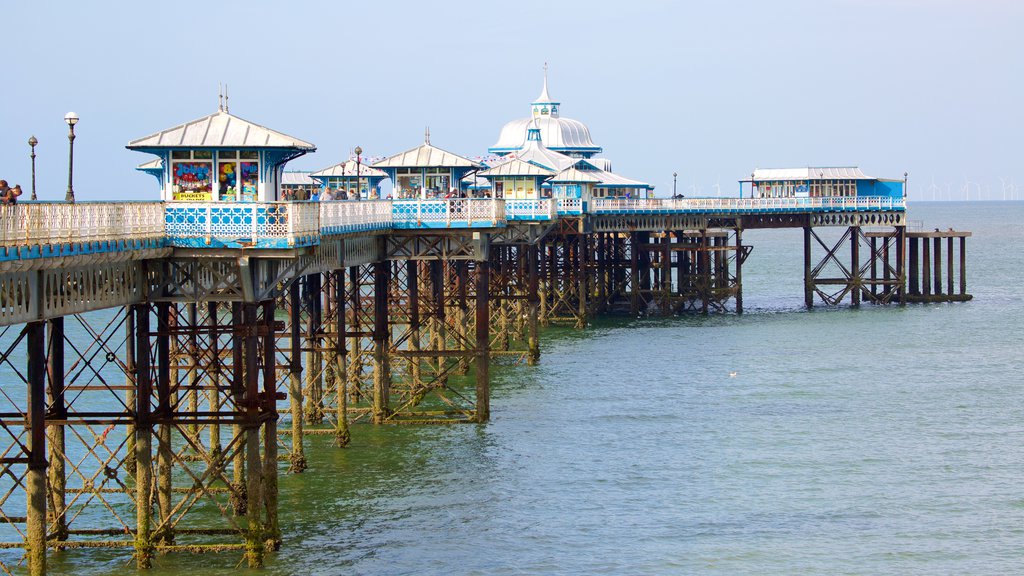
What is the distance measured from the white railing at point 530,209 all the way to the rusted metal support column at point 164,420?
27474 millimetres

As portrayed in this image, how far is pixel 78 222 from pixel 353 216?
1244 centimetres

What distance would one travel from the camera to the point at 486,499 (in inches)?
1345

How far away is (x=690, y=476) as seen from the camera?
3678cm

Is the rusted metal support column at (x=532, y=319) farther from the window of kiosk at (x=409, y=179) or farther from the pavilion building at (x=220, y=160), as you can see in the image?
the pavilion building at (x=220, y=160)

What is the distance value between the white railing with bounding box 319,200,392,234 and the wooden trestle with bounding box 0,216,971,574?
1.78 feet

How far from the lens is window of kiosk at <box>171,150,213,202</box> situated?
28750mm

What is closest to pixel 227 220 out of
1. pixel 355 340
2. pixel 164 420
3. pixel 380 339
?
pixel 164 420

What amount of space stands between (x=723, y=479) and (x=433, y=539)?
869cm

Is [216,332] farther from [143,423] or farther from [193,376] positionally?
[193,376]

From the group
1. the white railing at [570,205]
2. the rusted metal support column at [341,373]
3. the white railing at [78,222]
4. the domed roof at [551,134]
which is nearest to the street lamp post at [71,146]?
the white railing at [78,222]

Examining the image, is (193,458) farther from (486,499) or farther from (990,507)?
(990,507)

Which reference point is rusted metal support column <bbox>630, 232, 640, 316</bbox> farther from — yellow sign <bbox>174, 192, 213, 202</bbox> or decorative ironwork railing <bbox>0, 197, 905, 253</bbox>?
yellow sign <bbox>174, 192, 213, 202</bbox>

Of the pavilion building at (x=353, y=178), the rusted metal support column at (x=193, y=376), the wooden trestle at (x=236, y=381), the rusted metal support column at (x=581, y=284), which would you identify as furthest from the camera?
the rusted metal support column at (x=581, y=284)

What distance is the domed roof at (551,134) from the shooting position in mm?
105875
